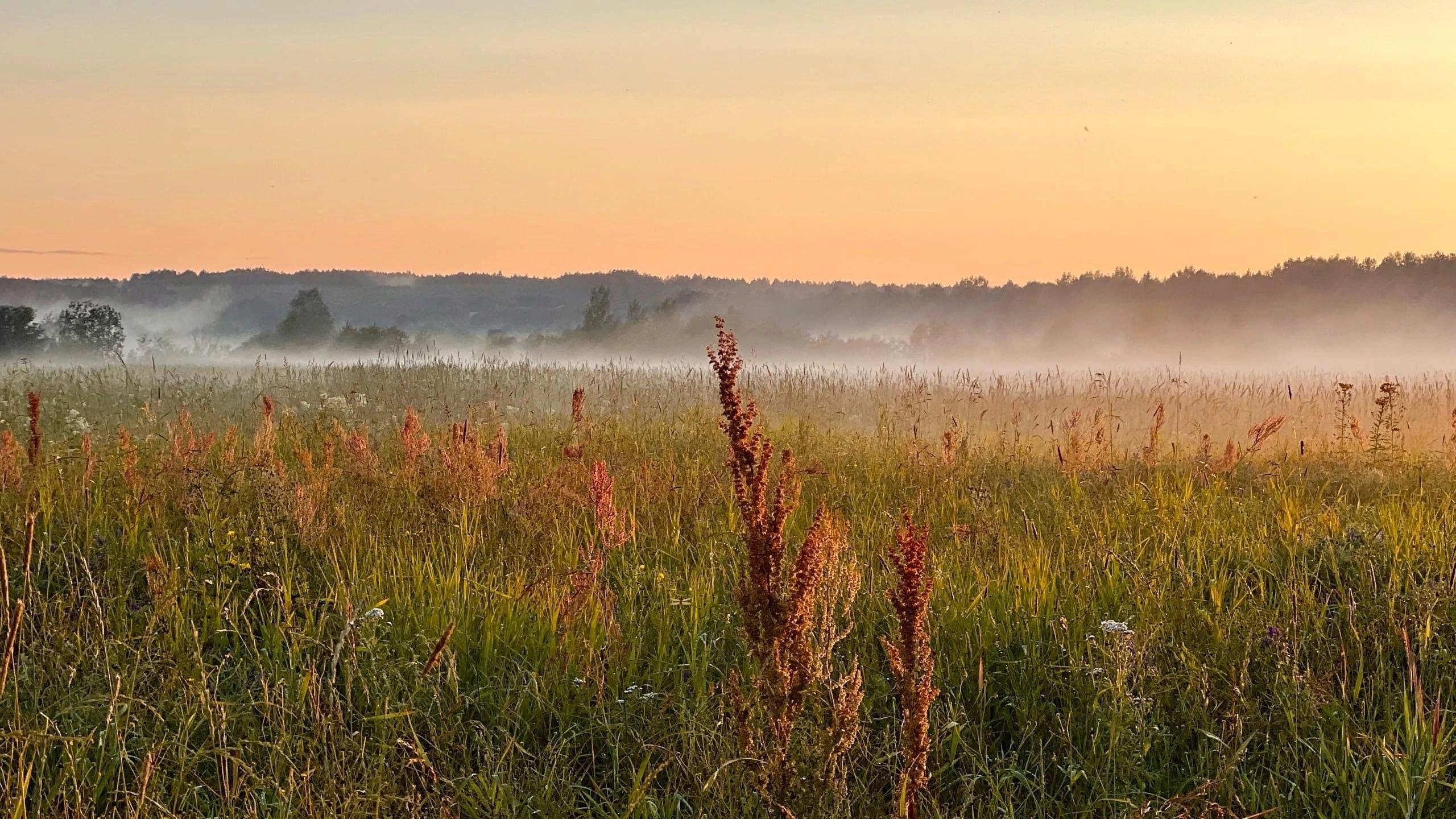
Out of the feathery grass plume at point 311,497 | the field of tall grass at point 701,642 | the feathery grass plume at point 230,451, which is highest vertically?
the feathery grass plume at point 230,451

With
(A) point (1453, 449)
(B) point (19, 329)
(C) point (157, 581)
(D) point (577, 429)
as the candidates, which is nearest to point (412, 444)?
(C) point (157, 581)

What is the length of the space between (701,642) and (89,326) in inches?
1862

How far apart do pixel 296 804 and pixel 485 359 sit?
46.0 feet

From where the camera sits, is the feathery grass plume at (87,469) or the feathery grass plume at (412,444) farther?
the feathery grass plume at (412,444)

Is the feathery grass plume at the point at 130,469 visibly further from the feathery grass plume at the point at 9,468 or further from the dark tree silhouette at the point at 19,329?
the dark tree silhouette at the point at 19,329

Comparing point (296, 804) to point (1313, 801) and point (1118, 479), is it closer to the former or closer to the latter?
point (1313, 801)

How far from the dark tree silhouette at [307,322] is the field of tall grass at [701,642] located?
162 ft

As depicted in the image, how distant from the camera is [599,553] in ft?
13.5

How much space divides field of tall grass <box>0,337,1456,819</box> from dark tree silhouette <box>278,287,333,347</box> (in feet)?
162

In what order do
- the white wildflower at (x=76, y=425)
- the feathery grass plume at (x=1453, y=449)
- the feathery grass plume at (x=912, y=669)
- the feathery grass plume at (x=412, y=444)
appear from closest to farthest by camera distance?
the feathery grass plume at (x=912, y=669) < the feathery grass plume at (x=412, y=444) < the feathery grass plume at (x=1453, y=449) < the white wildflower at (x=76, y=425)

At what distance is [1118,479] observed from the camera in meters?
6.52

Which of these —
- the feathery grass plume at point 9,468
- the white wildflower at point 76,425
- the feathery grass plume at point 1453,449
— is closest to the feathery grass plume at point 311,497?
the feathery grass plume at point 9,468

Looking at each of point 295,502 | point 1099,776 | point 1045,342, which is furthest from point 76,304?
point 1099,776

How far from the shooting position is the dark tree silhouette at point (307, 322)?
52125mm
